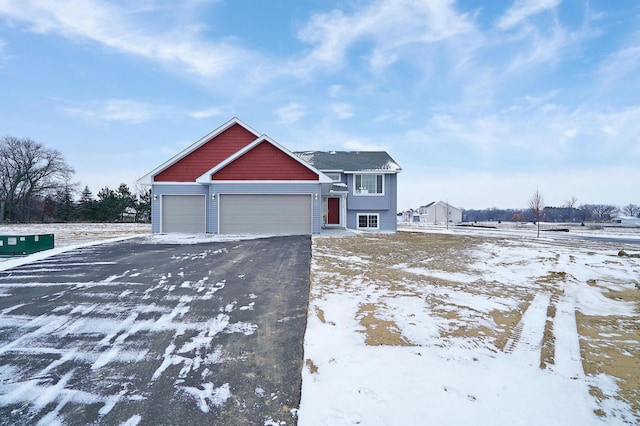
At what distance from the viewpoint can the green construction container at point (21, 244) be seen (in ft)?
30.3

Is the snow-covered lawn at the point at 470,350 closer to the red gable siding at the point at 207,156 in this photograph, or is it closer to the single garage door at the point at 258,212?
the single garage door at the point at 258,212

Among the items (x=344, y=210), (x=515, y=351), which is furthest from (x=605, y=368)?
(x=344, y=210)

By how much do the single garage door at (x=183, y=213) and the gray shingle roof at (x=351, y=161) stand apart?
7.65 meters

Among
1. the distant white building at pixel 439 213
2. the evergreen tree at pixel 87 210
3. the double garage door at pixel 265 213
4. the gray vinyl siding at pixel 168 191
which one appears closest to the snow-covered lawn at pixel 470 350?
the double garage door at pixel 265 213

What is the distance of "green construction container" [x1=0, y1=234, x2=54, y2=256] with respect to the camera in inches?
364

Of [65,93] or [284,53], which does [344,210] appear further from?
[65,93]

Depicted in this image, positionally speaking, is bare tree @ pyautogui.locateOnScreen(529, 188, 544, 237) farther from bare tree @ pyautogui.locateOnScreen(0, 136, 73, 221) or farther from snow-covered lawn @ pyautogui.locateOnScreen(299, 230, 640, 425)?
bare tree @ pyautogui.locateOnScreen(0, 136, 73, 221)

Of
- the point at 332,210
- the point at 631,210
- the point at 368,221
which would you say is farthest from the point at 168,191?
the point at 631,210

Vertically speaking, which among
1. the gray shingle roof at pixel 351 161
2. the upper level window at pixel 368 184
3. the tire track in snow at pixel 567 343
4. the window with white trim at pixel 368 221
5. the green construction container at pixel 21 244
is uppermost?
the gray shingle roof at pixel 351 161

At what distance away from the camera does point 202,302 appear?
5.12 m

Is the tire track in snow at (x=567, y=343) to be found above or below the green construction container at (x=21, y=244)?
below

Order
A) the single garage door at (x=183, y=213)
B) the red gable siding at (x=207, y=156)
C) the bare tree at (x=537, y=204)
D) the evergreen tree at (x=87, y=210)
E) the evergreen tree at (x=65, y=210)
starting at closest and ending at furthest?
the single garage door at (x=183, y=213)
the red gable siding at (x=207, y=156)
the bare tree at (x=537, y=204)
the evergreen tree at (x=87, y=210)
the evergreen tree at (x=65, y=210)

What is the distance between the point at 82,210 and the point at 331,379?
163ft

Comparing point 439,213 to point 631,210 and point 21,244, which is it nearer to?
point 21,244
